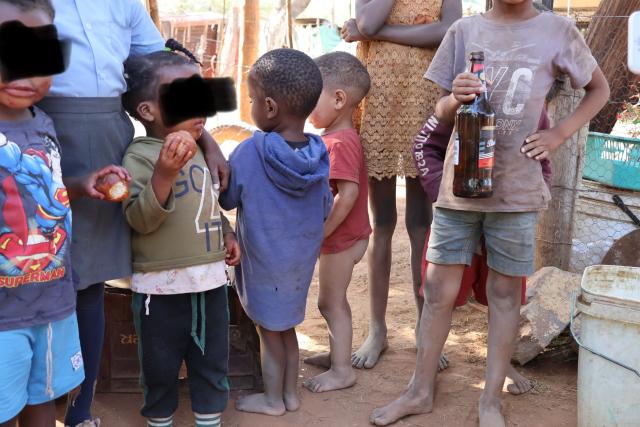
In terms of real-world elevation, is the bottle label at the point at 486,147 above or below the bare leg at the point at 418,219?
above

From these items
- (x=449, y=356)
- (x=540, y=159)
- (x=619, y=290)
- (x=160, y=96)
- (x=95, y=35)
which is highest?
(x=95, y=35)

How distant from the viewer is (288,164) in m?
2.98

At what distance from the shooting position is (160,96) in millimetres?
2688

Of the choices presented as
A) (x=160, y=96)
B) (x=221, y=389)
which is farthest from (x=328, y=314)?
(x=160, y=96)

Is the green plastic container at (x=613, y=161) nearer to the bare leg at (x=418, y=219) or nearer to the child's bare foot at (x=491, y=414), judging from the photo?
the bare leg at (x=418, y=219)

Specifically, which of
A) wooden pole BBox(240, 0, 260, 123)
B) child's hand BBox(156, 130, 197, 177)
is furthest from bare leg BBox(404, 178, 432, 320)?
wooden pole BBox(240, 0, 260, 123)

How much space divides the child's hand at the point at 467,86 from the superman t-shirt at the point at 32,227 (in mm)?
1450

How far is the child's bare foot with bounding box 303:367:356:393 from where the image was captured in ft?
11.6

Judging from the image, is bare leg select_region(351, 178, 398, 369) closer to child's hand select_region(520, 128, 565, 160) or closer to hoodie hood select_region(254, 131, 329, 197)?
hoodie hood select_region(254, 131, 329, 197)

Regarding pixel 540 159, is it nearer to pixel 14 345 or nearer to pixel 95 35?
pixel 95 35

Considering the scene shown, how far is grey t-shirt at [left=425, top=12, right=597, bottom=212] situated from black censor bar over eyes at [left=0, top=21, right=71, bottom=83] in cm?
160

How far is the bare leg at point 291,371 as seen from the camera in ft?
10.8

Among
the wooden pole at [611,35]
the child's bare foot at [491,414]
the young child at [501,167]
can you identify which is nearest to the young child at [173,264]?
the young child at [501,167]

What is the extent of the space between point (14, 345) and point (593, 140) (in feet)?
15.0
